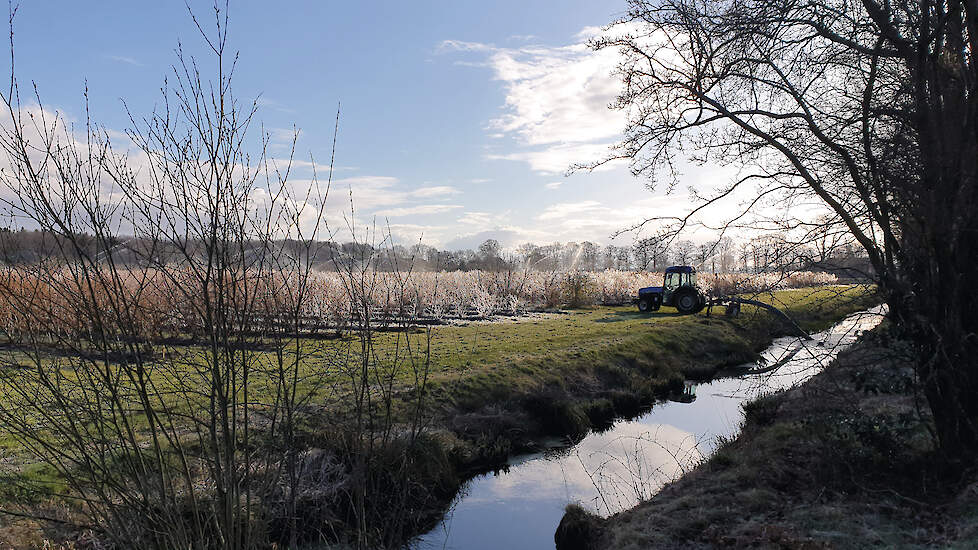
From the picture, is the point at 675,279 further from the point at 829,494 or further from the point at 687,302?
the point at 829,494

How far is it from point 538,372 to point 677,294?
13.1 metres

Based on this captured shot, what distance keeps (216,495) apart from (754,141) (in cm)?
653

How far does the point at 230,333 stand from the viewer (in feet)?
10.2

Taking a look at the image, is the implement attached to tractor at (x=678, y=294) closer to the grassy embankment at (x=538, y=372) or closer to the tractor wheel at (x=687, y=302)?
the tractor wheel at (x=687, y=302)

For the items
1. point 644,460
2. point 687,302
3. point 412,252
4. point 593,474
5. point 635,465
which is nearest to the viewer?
point 412,252

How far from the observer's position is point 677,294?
2242cm

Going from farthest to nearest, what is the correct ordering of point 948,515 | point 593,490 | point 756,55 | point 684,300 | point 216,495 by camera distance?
point 684,300, point 593,490, point 756,55, point 948,515, point 216,495

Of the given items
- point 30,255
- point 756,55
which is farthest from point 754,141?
point 30,255

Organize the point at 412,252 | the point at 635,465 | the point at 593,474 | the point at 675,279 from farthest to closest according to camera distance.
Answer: the point at 675,279, the point at 635,465, the point at 593,474, the point at 412,252

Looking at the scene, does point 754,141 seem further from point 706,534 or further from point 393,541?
point 393,541

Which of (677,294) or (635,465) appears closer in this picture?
(635,465)

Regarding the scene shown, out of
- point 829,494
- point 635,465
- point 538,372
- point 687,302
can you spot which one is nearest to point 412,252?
point 829,494

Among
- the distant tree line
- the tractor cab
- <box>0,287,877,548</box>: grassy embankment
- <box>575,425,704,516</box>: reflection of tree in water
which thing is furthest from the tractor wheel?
the distant tree line

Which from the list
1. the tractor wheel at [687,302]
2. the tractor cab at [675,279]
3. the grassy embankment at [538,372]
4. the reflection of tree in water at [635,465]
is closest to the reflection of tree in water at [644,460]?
the reflection of tree in water at [635,465]
